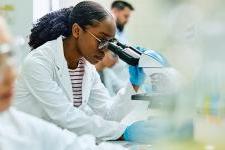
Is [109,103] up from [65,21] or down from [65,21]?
down

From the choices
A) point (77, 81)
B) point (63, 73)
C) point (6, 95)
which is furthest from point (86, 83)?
point (6, 95)

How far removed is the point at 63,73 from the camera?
1770mm

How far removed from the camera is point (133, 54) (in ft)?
5.13

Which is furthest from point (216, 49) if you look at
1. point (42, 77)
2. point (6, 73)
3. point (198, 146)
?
point (42, 77)

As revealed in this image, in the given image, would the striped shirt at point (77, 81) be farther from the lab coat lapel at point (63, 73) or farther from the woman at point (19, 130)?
the woman at point (19, 130)

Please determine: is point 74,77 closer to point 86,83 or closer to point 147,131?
point 86,83

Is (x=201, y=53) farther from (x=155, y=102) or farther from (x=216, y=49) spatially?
(x=155, y=102)

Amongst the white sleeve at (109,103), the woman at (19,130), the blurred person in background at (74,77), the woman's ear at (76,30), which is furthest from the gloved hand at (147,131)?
the woman's ear at (76,30)

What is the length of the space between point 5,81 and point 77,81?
3.03 ft

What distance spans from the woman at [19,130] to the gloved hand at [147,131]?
19 cm

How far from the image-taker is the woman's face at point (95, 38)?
5.78 feet

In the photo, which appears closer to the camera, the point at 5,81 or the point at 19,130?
the point at 5,81

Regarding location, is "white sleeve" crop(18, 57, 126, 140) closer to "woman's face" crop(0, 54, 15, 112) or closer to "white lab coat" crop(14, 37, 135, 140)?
"white lab coat" crop(14, 37, 135, 140)

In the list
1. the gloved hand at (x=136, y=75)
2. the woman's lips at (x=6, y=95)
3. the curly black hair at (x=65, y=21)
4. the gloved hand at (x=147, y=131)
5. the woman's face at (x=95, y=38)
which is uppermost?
the curly black hair at (x=65, y=21)
